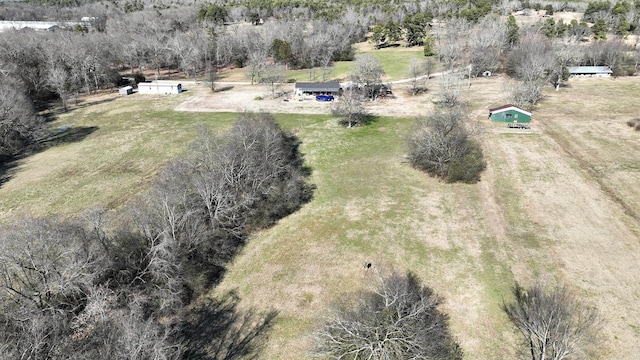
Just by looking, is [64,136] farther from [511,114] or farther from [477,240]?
[511,114]

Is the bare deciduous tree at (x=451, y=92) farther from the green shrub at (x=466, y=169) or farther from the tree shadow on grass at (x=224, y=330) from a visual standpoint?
the tree shadow on grass at (x=224, y=330)

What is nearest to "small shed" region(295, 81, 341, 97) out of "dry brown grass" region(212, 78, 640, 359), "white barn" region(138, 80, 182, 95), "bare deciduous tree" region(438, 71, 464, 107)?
"bare deciduous tree" region(438, 71, 464, 107)

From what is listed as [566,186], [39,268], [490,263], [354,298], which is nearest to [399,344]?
[354,298]

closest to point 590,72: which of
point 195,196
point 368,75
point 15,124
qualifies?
point 368,75

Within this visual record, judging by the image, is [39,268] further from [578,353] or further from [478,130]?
[478,130]

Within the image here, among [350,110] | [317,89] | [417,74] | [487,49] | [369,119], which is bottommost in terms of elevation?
[369,119]
